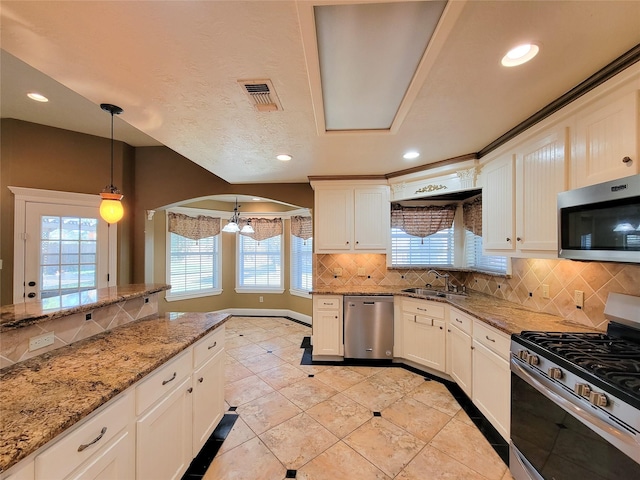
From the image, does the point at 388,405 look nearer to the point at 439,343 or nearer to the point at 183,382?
the point at 439,343

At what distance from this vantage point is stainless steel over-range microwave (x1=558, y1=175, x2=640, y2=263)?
1.25 metres

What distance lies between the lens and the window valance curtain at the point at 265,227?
559 centimetres

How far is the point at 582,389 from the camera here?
47.7 inches

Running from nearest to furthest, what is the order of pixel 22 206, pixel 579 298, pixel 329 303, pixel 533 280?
pixel 579 298 < pixel 533 280 < pixel 22 206 < pixel 329 303

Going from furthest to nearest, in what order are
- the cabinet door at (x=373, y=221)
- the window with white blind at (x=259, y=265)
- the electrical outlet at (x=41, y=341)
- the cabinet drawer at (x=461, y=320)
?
the window with white blind at (x=259, y=265)
the cabinet door at (x=373, y=221)
the cabinet drawer at (x=461, y=320)
the electrical outlet at (x=41, y=341)

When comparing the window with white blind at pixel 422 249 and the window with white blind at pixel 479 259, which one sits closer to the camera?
the window with white blind at pixel 479 259

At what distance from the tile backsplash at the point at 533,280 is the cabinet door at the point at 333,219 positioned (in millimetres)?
336

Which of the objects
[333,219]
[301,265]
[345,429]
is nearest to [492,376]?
[345,429]

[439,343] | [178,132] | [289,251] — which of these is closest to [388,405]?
[439,343]

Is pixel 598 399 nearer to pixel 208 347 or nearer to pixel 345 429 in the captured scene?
pixel 345 429

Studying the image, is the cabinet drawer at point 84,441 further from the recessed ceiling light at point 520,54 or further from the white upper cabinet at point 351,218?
the white upper cabinet at point 351,218

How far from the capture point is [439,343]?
298cm

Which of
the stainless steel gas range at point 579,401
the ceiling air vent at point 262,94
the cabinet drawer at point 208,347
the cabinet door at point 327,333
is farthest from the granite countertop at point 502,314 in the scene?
the ceiling air vent at point 262,94

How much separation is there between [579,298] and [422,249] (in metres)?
1.97
